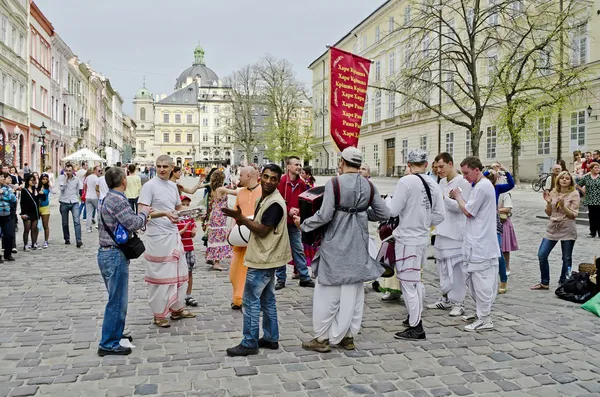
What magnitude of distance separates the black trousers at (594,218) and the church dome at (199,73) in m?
127

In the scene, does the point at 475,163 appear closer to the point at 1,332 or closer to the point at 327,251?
the point at 327,251

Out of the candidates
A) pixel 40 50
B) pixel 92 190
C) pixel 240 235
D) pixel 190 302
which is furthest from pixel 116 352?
pixel 40 50

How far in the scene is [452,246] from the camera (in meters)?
6.54

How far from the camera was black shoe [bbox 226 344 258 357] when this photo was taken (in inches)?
195

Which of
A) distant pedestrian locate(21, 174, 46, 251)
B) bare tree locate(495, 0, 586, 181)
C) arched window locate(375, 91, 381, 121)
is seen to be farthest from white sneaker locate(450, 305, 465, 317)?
arched window locate(375, 91, 381, 121)

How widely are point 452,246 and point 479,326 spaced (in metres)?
1.08

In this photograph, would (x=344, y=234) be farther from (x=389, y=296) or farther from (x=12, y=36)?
(x=12, y=36)

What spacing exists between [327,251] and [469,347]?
1827 mm

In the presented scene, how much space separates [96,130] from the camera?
71750mm

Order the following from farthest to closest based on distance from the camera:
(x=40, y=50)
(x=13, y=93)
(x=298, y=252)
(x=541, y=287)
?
1. (x=40, y=50)
2. (x=13, y=93)
3. (x=298, y=252)
4. (x=541, y=287)

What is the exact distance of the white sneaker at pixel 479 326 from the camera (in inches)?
231

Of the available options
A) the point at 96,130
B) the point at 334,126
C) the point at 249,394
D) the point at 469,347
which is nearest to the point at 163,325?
the point at 249,394

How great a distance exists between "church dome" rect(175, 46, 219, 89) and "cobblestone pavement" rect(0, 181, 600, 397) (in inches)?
5189

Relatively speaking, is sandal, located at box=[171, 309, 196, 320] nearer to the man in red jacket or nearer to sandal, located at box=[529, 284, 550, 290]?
the man in red jacket
